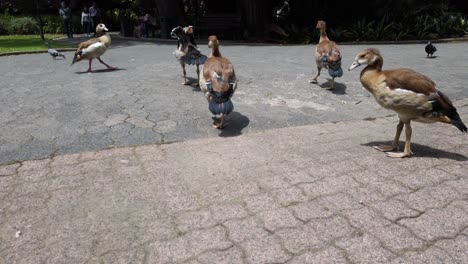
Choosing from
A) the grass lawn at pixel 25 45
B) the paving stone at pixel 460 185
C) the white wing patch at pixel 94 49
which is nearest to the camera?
the paving stone at pixel 460 185

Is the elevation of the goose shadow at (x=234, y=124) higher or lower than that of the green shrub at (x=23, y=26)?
lower

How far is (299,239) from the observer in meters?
3.06

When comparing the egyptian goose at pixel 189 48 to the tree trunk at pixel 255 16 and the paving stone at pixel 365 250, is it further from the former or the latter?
the tree trunk at pixel 255 16

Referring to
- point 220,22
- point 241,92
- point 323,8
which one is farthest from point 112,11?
point 241,92

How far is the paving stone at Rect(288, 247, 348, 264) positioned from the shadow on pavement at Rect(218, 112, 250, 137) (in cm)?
283

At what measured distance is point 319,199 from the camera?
12.0 ft

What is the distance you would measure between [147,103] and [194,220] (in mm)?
3925

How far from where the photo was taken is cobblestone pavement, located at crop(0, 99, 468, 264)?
2939mm

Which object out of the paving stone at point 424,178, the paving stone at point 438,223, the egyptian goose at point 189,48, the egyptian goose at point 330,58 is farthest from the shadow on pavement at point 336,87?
the paving stone at point 438,223

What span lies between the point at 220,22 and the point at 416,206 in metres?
18.7

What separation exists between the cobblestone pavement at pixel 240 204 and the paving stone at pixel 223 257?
0.01 meters

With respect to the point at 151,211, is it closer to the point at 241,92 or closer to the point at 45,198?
the point at 45,198

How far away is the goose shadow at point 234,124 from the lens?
5.57m

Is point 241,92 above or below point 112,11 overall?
below
